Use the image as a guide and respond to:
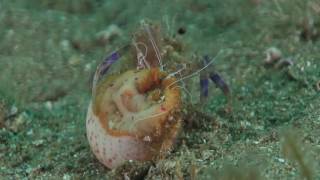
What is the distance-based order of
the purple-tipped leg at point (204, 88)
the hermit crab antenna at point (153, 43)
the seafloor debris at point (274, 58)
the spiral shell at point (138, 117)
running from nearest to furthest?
the spiral shell at point (138, 117), the hermit crab antenna at point (153, 43), the purple-tipped leg at point (204, 88), the seafloor debris at point (274, 58)

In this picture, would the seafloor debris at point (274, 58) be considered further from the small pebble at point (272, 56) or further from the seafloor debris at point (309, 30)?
the seafloor debris at point (309, 30)

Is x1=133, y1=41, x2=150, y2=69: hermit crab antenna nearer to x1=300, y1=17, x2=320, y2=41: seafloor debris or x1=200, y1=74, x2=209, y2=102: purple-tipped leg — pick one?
x1=200, y1=74, x2=209, y2=102: purple-tipped leg

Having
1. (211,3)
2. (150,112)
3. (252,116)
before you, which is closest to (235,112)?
(252,116)

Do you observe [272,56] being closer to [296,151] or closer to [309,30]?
[309,30]

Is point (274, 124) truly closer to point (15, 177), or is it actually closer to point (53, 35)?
point (15, 177)

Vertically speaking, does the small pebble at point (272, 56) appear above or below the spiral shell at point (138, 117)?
below

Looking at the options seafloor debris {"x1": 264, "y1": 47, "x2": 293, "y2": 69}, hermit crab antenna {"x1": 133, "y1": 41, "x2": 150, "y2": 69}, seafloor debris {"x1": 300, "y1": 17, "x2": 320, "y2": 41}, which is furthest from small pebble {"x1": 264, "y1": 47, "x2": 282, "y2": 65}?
hermit crab antenna {"x1": 133, "y1": 41, "x2": 150, "y2": 69}

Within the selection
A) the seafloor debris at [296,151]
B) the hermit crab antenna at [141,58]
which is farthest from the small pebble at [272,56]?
the seafloor debris at [296,151]

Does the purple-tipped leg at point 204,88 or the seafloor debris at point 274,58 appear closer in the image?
the purple-tipped leg at point 204,88

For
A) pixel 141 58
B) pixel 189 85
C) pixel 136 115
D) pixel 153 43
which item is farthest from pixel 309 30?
A: pixel 136 115
